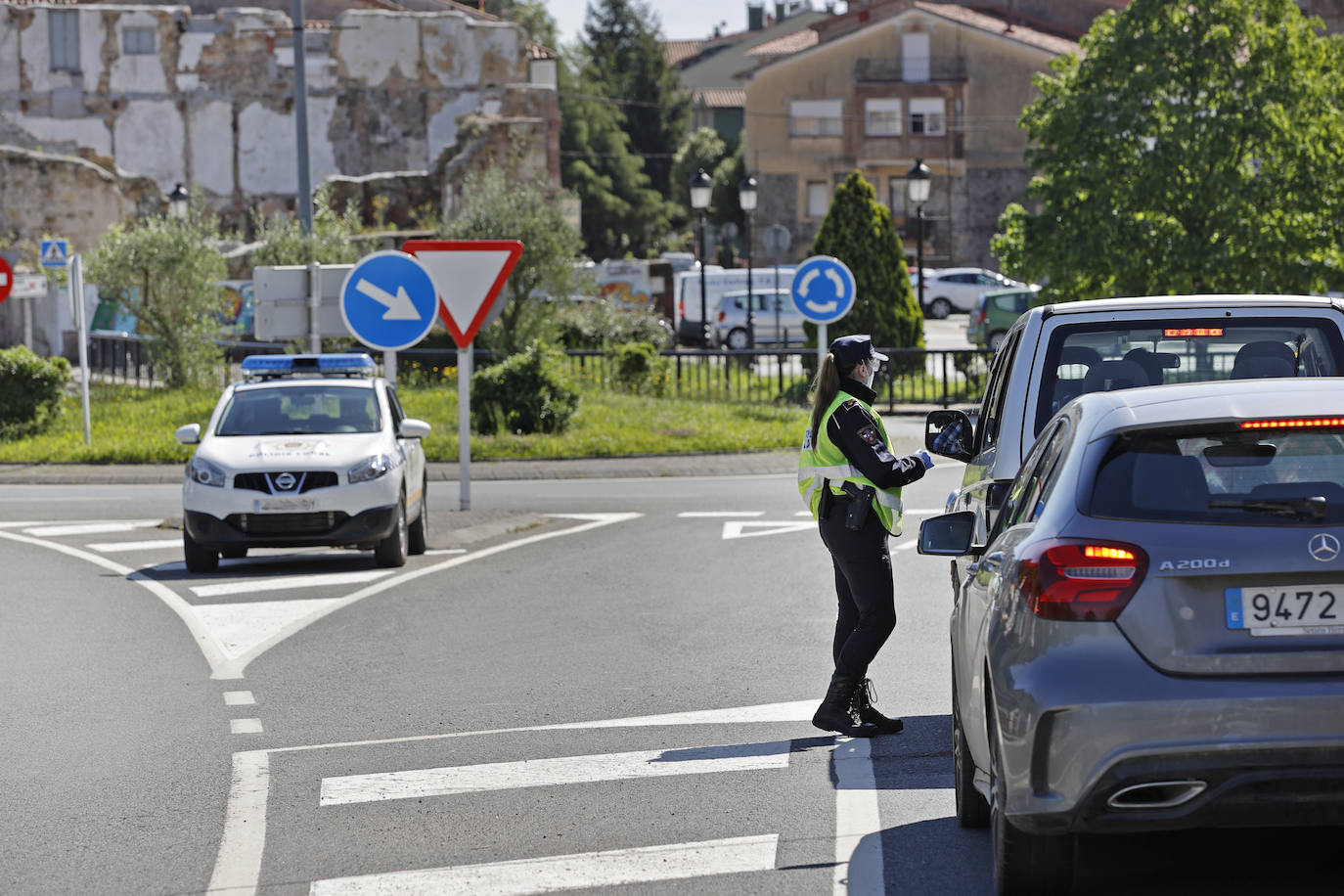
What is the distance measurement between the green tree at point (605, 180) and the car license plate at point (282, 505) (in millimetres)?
71551

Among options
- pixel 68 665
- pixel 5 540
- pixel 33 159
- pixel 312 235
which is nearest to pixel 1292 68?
pixel 312 235

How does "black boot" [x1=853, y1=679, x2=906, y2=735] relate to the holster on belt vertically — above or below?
below

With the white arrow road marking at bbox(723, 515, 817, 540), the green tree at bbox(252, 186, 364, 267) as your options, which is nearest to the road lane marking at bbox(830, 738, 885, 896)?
the white arrow road marking at bbox(723, 515, 817, 540)

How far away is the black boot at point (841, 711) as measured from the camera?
8602 mm

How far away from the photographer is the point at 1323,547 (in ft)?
16.7

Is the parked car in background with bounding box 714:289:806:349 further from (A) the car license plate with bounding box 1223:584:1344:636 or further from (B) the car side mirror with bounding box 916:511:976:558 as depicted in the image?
(A) the car license plate with bounding box 1223:584:1344:636

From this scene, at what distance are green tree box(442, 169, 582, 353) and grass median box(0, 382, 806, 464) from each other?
199cm

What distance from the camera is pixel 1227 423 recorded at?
5.32m

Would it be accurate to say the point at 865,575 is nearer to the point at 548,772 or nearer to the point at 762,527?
the point at 548,772

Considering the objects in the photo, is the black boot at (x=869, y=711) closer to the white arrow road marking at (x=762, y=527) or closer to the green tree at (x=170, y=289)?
the white arrow road marking at (x=762, y=527)

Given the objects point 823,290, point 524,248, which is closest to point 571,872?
point 823,290

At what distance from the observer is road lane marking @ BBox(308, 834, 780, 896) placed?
20.2ft

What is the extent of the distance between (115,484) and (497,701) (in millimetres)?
15742

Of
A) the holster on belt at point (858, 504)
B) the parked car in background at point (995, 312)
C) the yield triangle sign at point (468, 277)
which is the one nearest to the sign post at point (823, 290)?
the yield triangle sign at point (468, 277)
